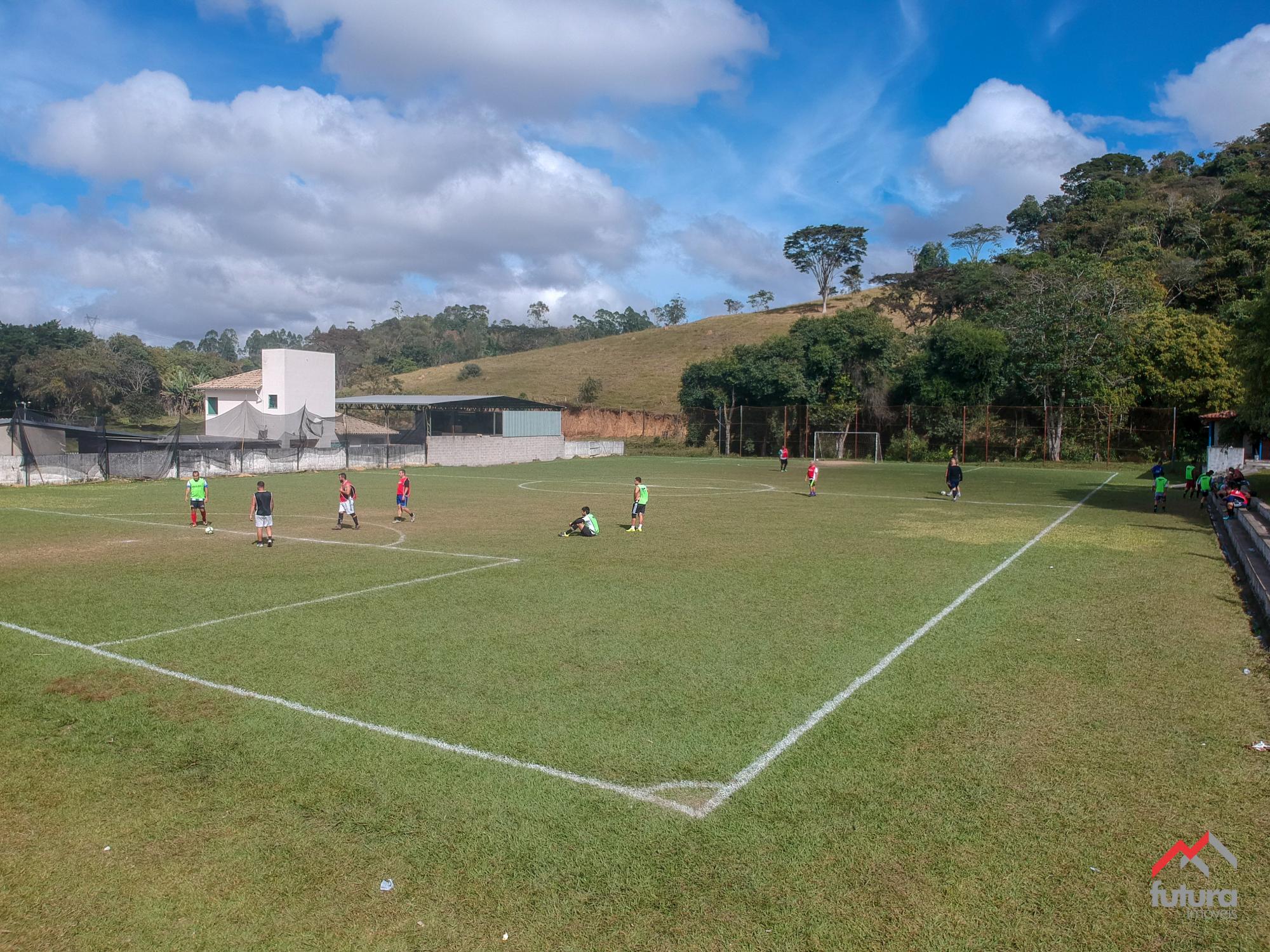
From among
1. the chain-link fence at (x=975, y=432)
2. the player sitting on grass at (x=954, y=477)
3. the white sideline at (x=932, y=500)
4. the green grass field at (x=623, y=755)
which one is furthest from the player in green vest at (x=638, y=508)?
the chain-link fence at (x=975, y=432)

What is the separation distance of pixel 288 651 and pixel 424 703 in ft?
8.66

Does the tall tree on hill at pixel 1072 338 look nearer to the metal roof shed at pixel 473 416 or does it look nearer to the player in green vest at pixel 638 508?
the metal roof shed at pixel 473 416

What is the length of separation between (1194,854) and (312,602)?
428 inches

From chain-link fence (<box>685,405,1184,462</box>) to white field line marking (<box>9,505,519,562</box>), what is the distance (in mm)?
39719

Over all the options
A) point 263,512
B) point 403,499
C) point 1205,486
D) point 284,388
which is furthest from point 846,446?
point 263,512

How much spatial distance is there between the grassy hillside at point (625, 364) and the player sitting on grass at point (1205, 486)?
190 feet

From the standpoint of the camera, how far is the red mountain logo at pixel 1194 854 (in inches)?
203

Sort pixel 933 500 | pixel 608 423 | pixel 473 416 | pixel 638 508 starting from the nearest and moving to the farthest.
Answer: pixel 638 508
pixel 933 500
pixel 473 416
pixel 608 423

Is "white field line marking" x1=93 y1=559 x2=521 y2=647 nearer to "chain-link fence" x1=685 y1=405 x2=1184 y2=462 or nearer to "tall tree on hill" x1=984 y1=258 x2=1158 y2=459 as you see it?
"chain-link fence" x1=685 y1=405 x2=1184 y2=462

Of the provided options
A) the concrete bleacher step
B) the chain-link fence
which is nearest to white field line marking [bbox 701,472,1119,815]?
the concrete bleacher step

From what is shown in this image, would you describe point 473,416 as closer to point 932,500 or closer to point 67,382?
point 932,500

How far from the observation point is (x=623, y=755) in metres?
6.74

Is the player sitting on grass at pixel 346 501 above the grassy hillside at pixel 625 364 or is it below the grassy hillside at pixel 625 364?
below

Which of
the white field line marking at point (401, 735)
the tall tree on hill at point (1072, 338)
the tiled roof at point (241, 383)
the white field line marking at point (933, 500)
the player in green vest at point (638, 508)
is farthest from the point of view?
the tiled roof at point (241, 383)
